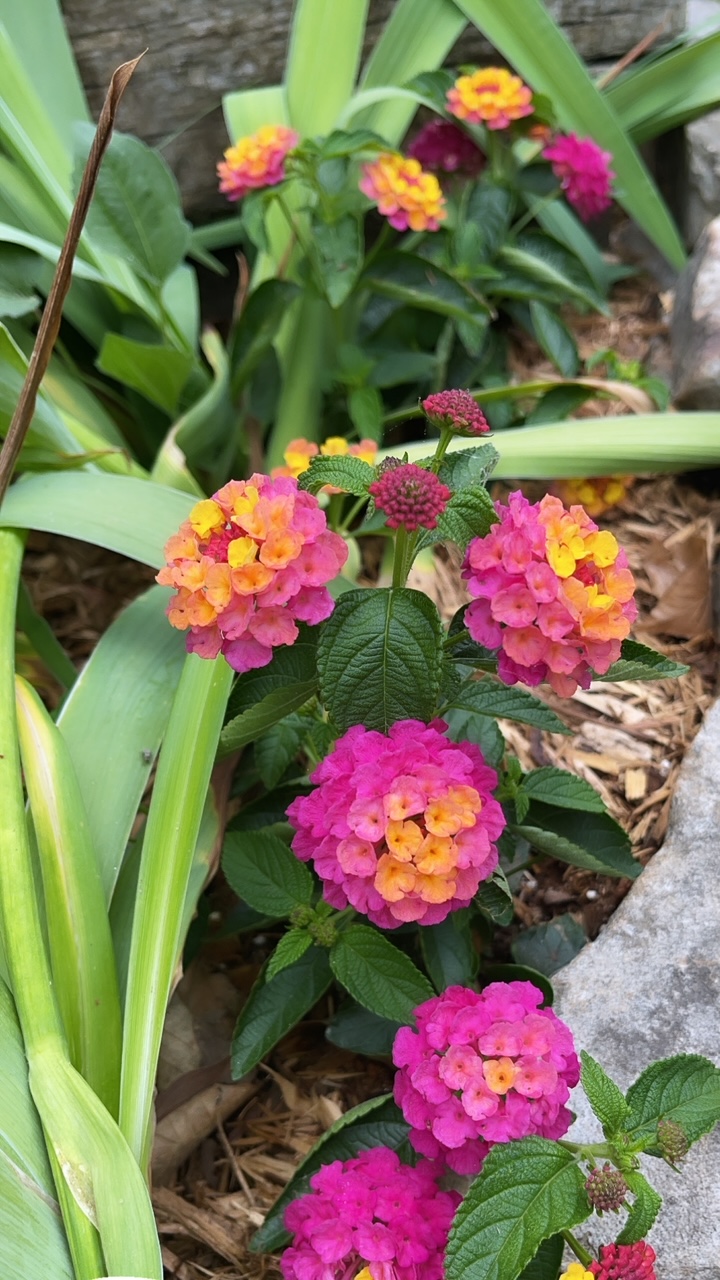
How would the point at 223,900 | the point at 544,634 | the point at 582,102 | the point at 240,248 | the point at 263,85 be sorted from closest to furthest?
1. the point at 544,634
2. the point at 223,900
3. the point at 582,102
4. the point at 263,85
5. the point at 240,248

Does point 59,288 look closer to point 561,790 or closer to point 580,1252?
point 561,790

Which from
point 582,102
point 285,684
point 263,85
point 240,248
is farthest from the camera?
point 240,248

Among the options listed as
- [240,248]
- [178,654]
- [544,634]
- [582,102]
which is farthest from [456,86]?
[544,634]

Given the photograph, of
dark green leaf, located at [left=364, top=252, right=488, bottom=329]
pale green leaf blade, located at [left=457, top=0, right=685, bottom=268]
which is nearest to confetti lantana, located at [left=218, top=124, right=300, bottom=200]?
dark green leaf, located at [left=364, top=252, right=488, bottom=329]

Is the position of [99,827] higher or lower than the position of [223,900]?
higher

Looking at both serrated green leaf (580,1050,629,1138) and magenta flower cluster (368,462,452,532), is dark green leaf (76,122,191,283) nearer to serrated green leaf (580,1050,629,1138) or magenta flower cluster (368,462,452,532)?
magenta flower cluster (368,462,452,532)

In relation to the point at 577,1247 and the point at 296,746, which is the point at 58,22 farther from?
the point at 577,1247

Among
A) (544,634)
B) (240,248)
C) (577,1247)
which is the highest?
(240,248)
